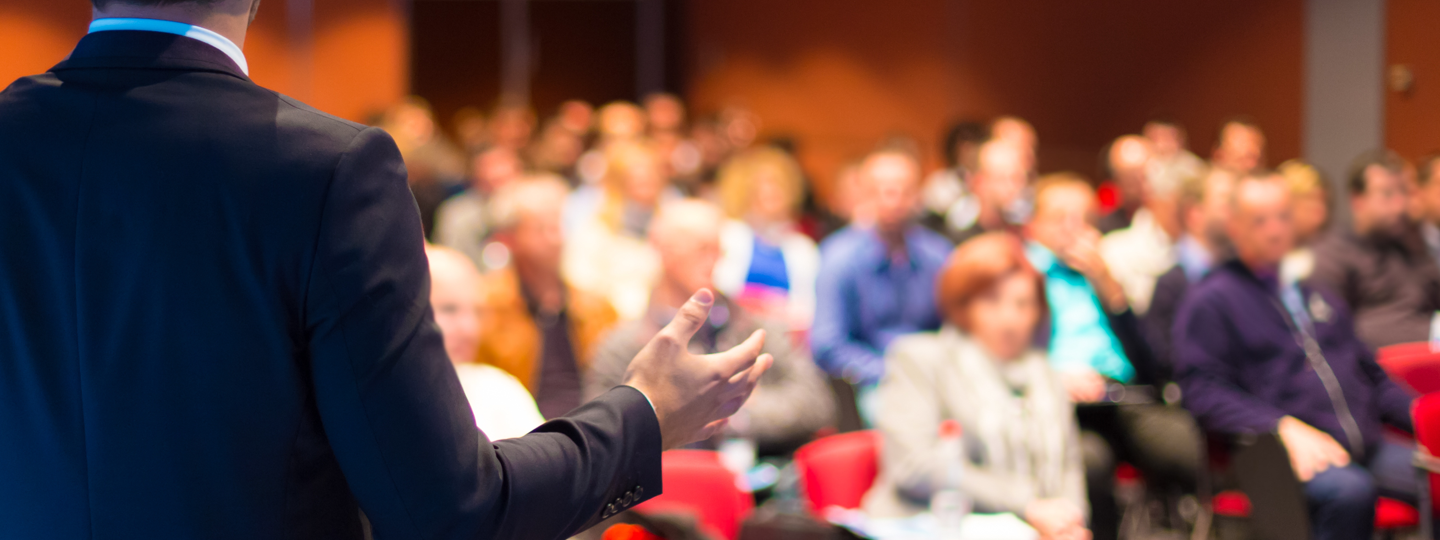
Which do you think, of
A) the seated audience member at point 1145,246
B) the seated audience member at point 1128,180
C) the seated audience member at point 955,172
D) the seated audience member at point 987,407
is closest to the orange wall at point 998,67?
the seated audience member at point 1128,180

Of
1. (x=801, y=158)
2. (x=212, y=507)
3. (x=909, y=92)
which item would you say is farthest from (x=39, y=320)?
(x=801, y=158)

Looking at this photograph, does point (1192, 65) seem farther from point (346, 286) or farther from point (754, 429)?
point (346, 286)

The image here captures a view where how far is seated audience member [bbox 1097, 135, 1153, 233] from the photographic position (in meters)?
5.68

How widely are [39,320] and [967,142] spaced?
18.5ft

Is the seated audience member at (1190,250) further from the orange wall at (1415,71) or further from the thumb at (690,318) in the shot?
the thumb at (690,318)

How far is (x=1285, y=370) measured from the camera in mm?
3436

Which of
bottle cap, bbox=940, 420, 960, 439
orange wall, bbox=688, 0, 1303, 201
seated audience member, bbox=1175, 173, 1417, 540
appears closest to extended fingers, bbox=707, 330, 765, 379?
bottle cap, bbox=940, 420, 960, 439

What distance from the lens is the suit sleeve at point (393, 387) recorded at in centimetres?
74

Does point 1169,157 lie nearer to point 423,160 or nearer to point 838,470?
point 423,160

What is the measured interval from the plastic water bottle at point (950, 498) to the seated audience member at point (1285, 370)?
1.04 meters

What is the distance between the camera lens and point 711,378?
916 millimetres

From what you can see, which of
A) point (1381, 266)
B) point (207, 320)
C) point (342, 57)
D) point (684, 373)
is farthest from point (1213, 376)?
point (342, 57)

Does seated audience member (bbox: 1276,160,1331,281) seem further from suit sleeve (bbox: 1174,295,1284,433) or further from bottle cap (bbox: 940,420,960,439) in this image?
bottle cap (bbox: 940,420,960,439)

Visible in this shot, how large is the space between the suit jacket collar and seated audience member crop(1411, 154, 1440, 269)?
4225mm
